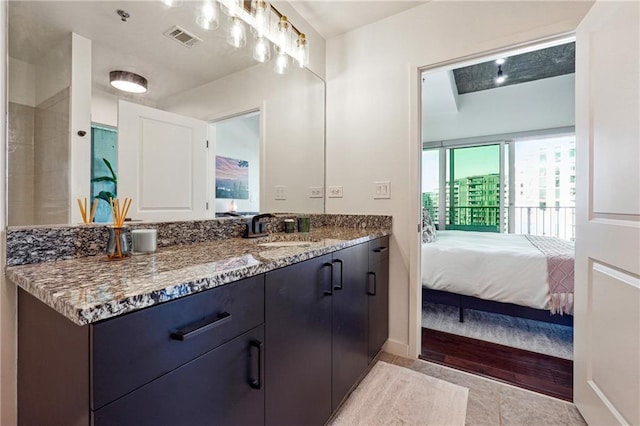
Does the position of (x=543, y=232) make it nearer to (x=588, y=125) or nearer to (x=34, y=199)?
(x=588, y=125)

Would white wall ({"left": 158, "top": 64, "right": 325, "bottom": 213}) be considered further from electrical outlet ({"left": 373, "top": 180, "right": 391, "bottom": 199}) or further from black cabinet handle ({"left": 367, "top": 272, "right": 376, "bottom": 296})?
black cabinet handle ({"left": 367, "top": 272, "right": 376, "bottom": 296})

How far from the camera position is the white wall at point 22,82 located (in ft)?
2.80

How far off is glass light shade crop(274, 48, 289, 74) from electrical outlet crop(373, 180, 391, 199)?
102 centimetres

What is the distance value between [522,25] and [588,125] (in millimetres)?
718

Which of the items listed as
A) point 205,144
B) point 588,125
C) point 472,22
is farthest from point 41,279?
point 472,22

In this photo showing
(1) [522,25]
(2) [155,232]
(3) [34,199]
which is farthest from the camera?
(1) [522,25]

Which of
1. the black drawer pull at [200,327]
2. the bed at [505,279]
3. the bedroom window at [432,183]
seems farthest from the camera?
the bedroom window at [432,183]

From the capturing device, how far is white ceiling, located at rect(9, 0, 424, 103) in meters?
0.90

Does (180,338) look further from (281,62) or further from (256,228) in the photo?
(281,62)

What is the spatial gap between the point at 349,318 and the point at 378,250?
1.69ft

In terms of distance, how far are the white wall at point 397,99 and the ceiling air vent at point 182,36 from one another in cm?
113

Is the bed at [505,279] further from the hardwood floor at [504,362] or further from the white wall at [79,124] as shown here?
the white wall at [79,124]

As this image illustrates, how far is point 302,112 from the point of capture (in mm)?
2170

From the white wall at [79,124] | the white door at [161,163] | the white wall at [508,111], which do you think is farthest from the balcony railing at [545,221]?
the white wall at [79,124]
